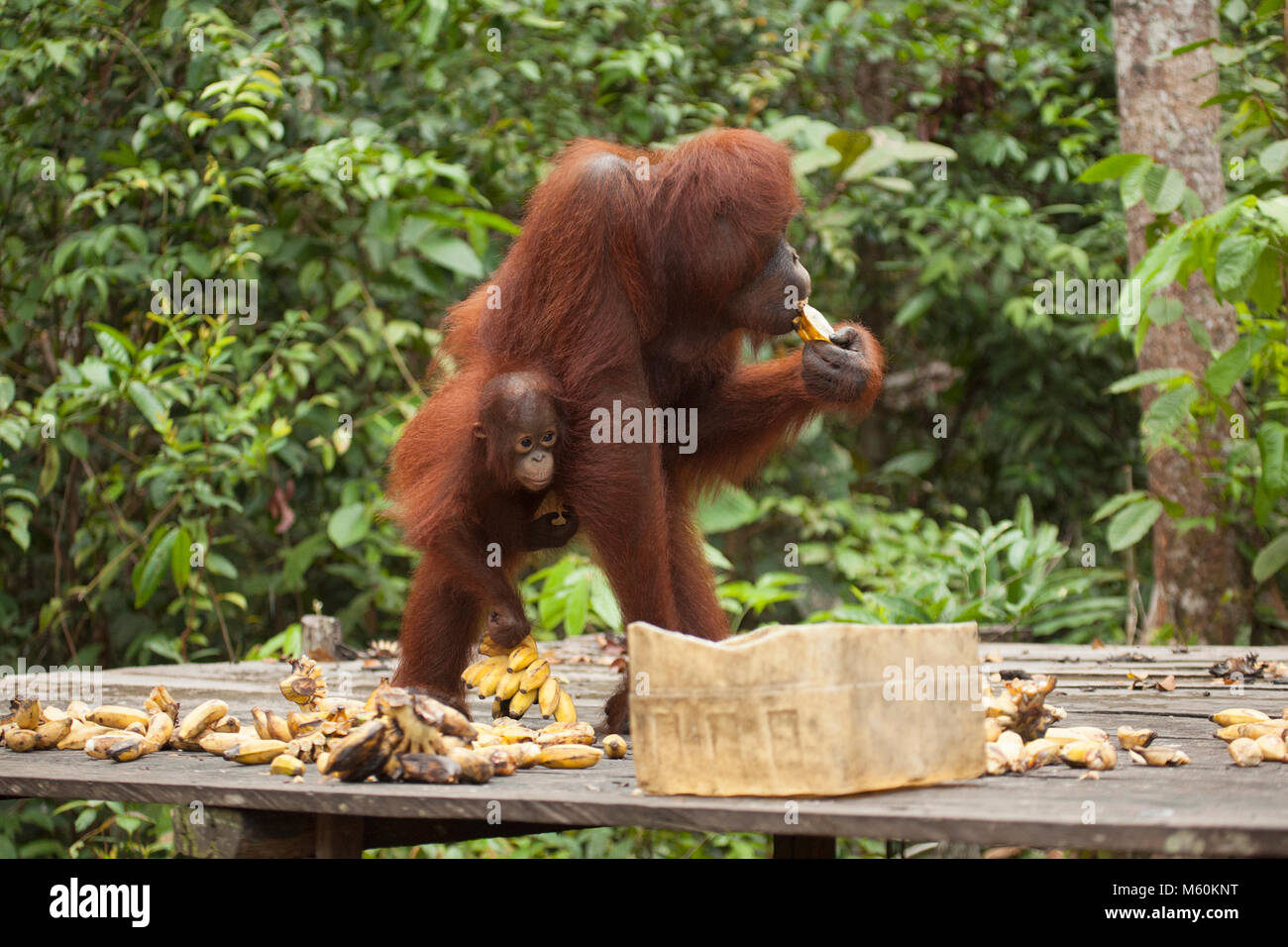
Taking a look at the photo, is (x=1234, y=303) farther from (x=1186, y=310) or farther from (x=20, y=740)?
(x=20, y=740)

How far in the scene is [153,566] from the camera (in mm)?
4992

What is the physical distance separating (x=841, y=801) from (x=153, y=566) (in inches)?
144

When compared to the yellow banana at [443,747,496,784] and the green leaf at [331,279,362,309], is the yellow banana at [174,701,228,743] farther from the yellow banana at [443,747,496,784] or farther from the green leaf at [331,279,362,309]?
the green leaf at [331,279,362,309]

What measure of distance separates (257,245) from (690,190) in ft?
9.98

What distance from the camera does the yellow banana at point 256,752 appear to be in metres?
2.66

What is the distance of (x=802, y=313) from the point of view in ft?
10.2

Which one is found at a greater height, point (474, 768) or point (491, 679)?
point (491, 679)

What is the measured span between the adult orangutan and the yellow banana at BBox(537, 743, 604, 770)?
37 centimetres

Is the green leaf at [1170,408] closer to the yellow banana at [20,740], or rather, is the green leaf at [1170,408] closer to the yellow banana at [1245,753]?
the yellow banana at [1245,753]

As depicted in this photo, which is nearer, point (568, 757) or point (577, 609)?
point (568, 757)

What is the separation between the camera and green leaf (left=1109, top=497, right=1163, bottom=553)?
530cm

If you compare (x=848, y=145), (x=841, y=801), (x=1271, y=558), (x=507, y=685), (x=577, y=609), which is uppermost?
(x=848, y=145)

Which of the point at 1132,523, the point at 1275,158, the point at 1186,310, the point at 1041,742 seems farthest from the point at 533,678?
the point at 1186,310

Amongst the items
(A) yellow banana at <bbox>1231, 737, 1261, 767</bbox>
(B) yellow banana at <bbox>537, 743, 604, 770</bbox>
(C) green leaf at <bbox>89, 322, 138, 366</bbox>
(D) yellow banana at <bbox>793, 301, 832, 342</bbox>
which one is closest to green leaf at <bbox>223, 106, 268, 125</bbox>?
(C) green leaf at <bbox>89, 322, 138, 366</bbox>
